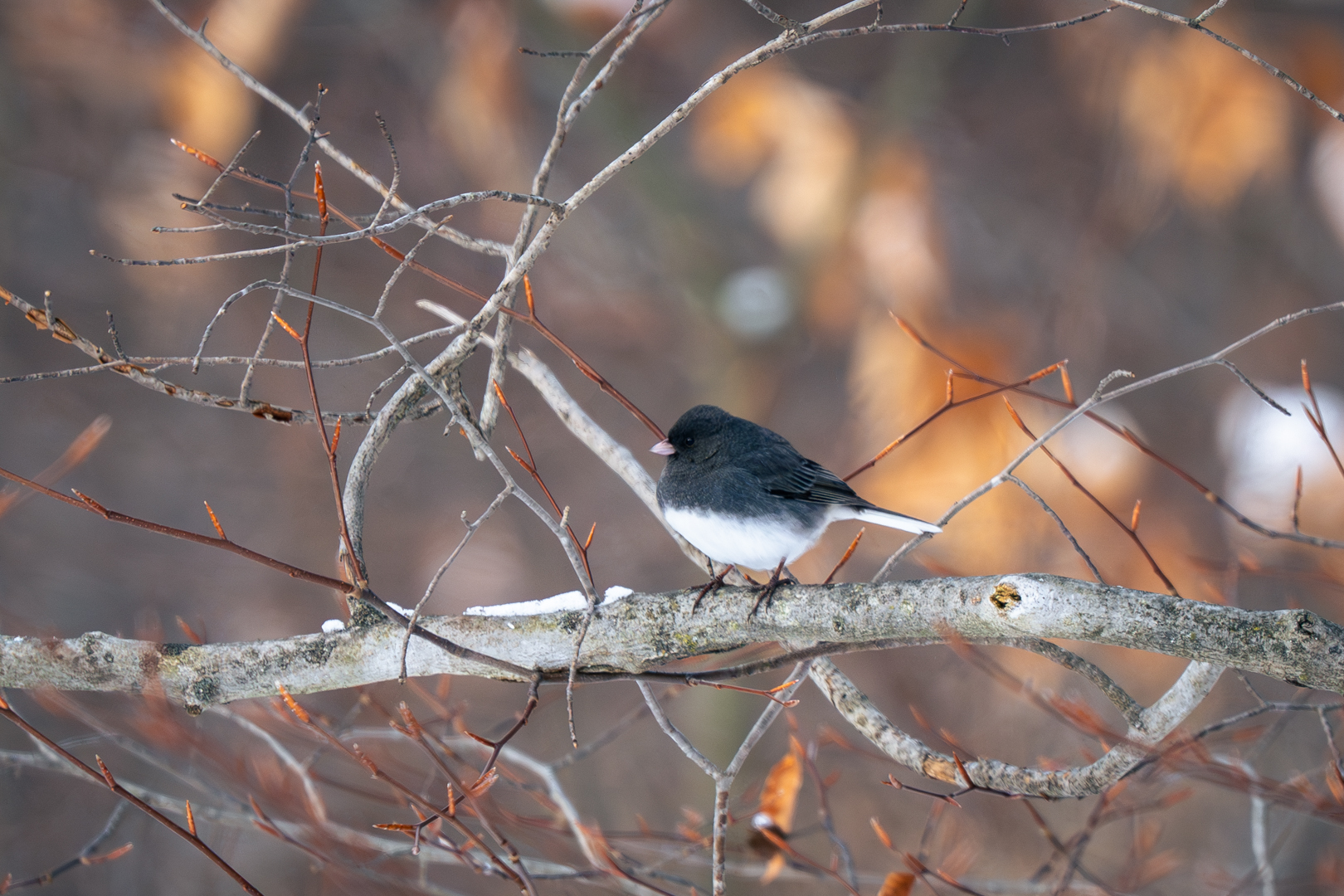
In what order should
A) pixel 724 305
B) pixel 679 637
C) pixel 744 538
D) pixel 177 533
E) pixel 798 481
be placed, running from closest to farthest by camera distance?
pixel 177 533 < pixel 679 637 < pixel 744 538 < pixel 798 481 < pixel 724 305

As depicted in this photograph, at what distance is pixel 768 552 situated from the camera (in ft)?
4.17

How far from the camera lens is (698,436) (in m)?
1.48

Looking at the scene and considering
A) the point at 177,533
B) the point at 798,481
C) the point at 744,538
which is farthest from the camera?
the point at 798,481

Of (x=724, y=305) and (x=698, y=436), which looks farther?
(x=724, y=305)

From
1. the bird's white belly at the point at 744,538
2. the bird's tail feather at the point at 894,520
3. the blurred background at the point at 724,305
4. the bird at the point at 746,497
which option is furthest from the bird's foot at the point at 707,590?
the blurred background at the point at 724,305

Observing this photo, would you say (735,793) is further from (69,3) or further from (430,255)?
(69,3)

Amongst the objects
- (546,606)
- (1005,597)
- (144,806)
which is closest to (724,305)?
(546,606)

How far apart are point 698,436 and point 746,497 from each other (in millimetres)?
191

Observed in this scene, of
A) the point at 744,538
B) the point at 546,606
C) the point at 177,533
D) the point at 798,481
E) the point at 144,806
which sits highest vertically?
the point at 798,481

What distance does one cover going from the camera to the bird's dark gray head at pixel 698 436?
1459 mm

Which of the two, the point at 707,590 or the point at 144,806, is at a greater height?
the point at 707,590

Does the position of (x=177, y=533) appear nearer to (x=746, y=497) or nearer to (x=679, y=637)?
(x=679, y=637)

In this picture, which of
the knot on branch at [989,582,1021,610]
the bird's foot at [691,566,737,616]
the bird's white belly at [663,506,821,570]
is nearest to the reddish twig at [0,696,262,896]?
the bird's foot at [691,566,737,616]

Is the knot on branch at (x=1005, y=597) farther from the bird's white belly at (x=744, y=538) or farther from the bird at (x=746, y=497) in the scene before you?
the bird's white belly at (x=744, y=538)
